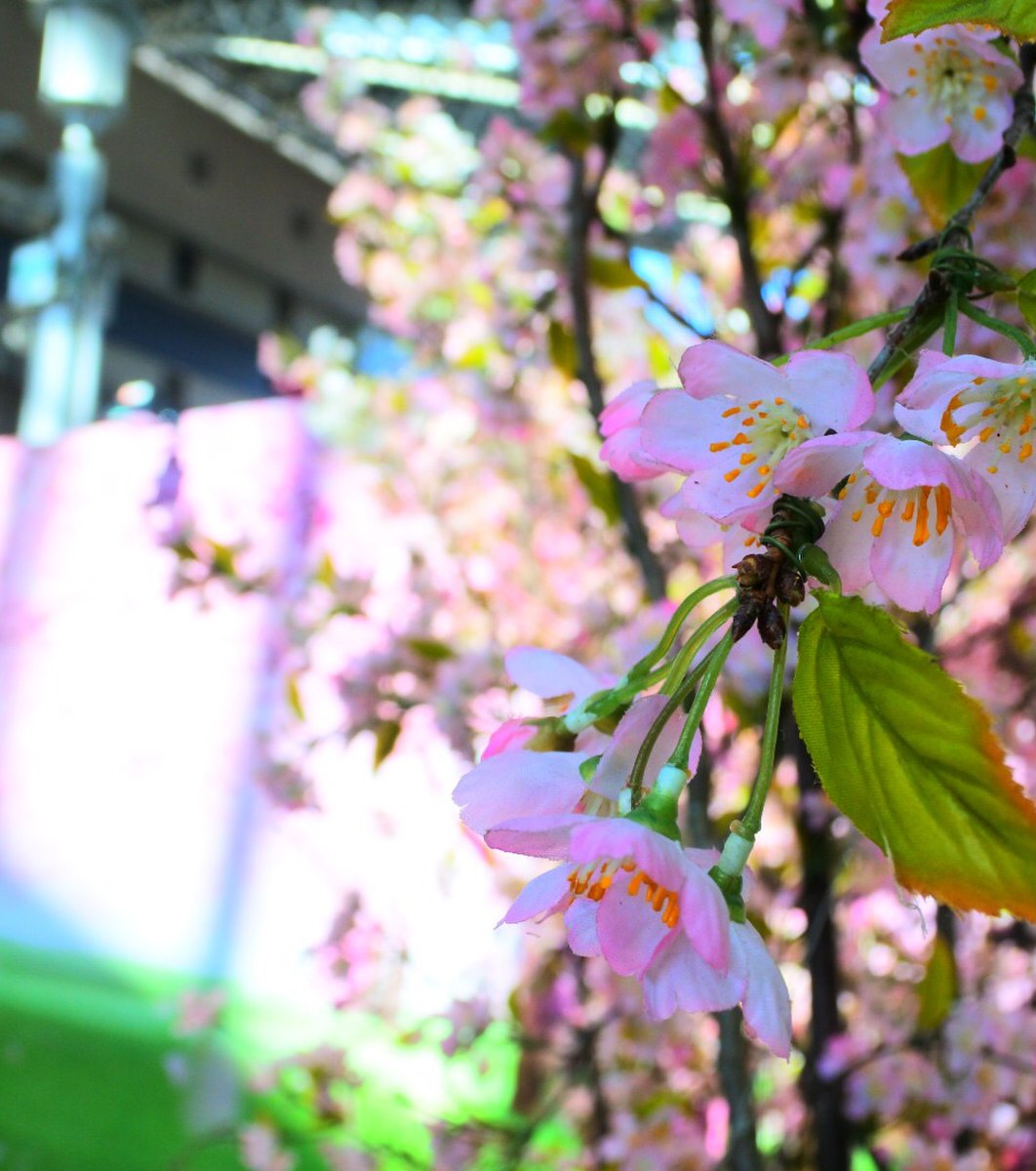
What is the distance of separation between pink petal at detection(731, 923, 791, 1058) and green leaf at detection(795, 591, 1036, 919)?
4cm

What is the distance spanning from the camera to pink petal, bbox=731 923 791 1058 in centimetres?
22

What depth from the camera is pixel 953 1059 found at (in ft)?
3.62

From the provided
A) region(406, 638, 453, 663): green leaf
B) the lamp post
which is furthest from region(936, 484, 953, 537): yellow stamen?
the lamp post

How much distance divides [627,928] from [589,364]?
1.79ft

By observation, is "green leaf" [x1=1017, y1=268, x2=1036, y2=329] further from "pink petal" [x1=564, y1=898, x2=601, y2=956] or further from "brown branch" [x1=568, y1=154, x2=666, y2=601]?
"brown branch" [x1=568, y1=154, x2=666, y2=601]

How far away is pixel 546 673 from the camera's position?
0.30m

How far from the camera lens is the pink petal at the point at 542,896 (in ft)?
0.75

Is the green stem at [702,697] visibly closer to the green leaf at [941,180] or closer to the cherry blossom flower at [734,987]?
the cherry blossom flower at [734,987]

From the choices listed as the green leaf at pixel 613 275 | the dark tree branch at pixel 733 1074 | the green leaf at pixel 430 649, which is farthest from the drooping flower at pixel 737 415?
the green leaf at pixel 430 649

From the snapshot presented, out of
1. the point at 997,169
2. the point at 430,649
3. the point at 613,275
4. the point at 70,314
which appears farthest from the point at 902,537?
the point at 70,314

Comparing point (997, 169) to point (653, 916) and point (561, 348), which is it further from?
point (561, 348)

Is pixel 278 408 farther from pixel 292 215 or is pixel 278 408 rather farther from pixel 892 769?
pixel 292 215

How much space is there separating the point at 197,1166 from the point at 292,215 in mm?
7134

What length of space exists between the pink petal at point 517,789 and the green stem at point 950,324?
11cm
